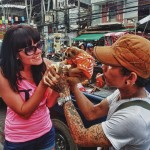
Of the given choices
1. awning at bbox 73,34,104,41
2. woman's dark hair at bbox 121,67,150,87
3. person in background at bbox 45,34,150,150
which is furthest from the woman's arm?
awning at bbox 73,34,104,41

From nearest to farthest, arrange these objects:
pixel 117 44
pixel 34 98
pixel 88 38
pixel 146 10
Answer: pixel 117 44
pixel 34 98
pixel 88 38
pixel 146 10

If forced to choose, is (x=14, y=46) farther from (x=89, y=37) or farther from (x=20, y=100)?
(x=89, y=37)

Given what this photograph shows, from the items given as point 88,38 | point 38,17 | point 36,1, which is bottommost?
point 88,38

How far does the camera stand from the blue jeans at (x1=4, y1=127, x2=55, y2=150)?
2.10 meters

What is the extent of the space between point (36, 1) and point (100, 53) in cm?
3258

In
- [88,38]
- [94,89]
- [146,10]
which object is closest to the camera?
[94,89]

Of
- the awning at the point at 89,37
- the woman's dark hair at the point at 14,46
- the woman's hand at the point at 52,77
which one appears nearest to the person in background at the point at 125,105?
the woman's hand at the point at 52,77

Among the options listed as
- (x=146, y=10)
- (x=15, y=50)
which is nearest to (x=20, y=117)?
(x=15, y=50)

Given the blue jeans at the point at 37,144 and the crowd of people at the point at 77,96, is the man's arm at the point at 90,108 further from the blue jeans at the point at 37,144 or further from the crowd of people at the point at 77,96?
the blue jeans at the point at 37,144

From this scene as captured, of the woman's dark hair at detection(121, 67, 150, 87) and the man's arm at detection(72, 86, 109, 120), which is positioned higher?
the woman's dark hair at detection(121, 67, 150, 87)

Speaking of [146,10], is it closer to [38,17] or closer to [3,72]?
[38,17]

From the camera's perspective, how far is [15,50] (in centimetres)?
198

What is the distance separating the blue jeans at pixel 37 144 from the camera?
2.10 m

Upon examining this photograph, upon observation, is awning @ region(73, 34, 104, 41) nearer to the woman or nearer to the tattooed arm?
the woman
